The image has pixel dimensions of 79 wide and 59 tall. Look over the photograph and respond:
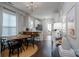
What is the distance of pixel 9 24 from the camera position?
2.26 meters

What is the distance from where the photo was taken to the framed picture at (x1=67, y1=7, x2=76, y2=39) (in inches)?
81.8

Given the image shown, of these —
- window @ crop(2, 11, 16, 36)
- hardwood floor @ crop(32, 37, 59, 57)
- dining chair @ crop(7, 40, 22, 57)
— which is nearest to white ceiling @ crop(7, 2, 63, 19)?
window @ crop(2, 11, 16, 36)

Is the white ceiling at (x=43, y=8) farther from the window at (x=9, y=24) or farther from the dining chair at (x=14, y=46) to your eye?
the dining chair at (x=14, y=46)

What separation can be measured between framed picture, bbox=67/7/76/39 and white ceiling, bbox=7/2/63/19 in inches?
10.2

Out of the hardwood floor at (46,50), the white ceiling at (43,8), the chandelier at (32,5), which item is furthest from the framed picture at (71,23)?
the chandelier at (32,5)

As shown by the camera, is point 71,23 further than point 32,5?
No

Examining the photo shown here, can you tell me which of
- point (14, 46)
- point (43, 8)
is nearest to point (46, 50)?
point (14, 46)

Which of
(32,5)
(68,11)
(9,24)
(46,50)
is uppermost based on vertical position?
(32,5)

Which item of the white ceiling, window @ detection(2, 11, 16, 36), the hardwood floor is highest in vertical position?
the white ceiling

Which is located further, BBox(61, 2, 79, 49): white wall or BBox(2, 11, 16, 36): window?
BBox(2, 11, 16, 36): window

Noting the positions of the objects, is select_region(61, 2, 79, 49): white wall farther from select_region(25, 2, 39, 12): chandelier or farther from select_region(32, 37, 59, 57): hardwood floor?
select_region(25, 2, 39, 12): chandelier

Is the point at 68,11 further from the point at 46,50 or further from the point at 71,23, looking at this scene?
the point at 46,50

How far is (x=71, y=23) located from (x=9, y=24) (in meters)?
1.26

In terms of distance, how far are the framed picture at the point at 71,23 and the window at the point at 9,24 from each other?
3.69ft
